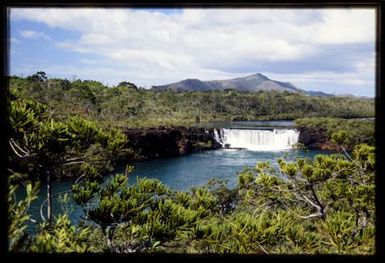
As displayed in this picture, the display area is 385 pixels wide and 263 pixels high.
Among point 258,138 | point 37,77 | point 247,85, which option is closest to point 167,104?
point 258,138

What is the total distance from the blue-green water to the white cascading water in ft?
2.90

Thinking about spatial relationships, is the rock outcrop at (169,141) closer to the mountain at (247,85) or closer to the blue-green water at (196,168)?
the blue-green water at (196,168)

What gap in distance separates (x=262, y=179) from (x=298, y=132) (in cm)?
1429

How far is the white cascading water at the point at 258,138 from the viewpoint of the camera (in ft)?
51.6

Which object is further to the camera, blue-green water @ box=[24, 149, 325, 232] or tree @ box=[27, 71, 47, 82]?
tree @ box=[27, 71, 47, 82]

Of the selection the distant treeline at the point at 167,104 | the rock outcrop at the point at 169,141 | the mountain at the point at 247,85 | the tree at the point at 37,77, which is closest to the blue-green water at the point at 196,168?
the rock outcrop at the point at 169,141

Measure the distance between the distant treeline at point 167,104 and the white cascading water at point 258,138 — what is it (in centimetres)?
239

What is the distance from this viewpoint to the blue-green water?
986cm

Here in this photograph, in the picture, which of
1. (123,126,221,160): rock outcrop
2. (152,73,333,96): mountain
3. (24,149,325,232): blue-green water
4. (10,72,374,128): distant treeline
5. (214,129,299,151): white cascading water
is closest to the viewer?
(24,149,325,232): blue-green water

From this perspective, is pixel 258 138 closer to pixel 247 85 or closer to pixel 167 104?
pixel 167 104

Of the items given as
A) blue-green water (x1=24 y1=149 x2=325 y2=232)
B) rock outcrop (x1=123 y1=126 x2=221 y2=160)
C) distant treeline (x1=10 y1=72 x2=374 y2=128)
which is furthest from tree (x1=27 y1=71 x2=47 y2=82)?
blue-green water (x1=24 y1=149 x2=325 y2=232)

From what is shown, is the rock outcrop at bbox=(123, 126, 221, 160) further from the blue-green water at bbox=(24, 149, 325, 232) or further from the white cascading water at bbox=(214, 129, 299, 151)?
the white cascading water at bbox=(214, 129, 299, 151)

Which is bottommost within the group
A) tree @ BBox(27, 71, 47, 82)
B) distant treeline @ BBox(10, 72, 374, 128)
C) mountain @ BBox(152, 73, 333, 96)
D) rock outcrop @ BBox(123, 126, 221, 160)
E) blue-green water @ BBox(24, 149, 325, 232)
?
blue-green water @ BBox(24, 149, 325, 232)

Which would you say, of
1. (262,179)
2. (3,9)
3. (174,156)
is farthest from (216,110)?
(3,9)
